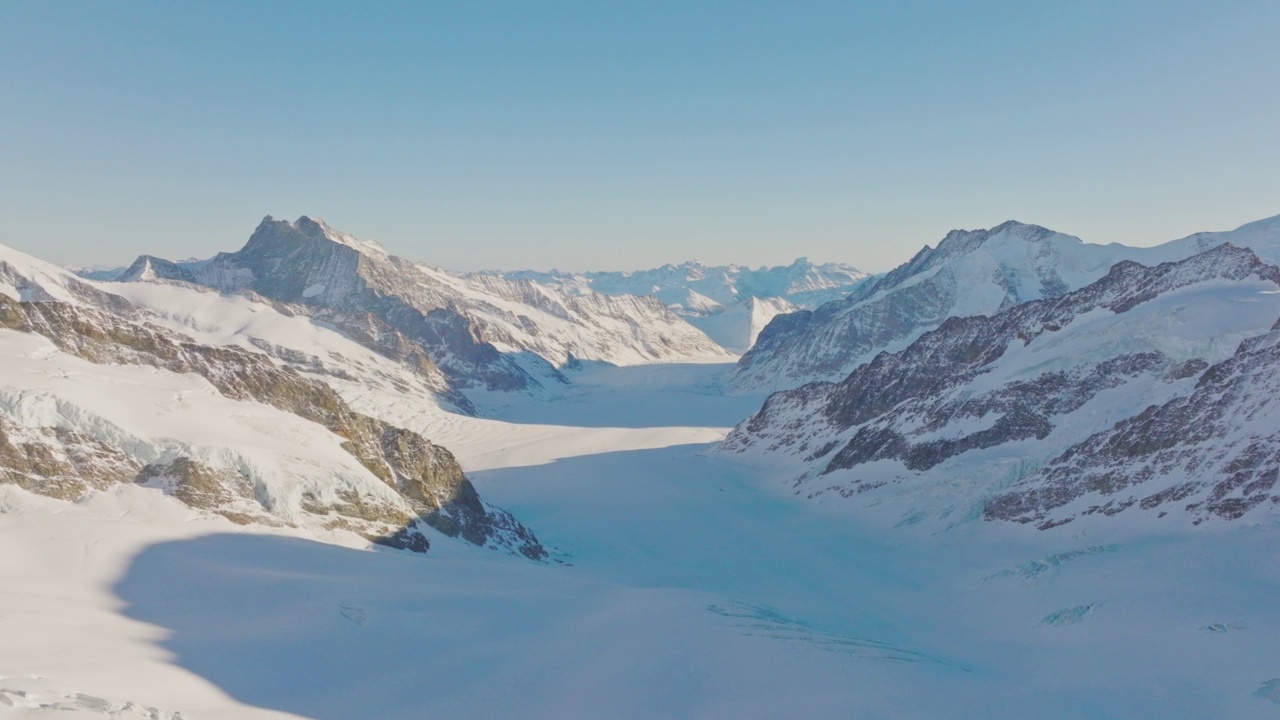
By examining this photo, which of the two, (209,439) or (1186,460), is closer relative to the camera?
(209,439)

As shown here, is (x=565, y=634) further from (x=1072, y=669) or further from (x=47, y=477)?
(x=47, y=477)

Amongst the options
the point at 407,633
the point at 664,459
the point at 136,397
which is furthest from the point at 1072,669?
the point at 664,459

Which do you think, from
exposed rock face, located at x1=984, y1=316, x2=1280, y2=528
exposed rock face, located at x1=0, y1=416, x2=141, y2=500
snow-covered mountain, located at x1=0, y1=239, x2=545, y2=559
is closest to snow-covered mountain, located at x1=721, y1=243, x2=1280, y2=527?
exposed rock face, located at x1=984, y1=316, x2=1280, y2=528

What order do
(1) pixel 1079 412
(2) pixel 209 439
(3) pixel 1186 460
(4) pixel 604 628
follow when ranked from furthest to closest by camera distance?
(1) pixel 1079 412 < (3) pixel 1186 460 < (2) pixel 209 439 < (4) pixel 604 628

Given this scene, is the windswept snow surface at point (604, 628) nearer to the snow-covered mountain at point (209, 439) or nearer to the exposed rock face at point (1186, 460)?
the snow-covered mountain at point (209, 439)

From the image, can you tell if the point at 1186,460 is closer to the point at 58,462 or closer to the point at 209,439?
the point at 209,439

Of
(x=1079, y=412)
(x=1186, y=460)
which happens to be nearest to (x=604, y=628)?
(x=1186, y=460)
